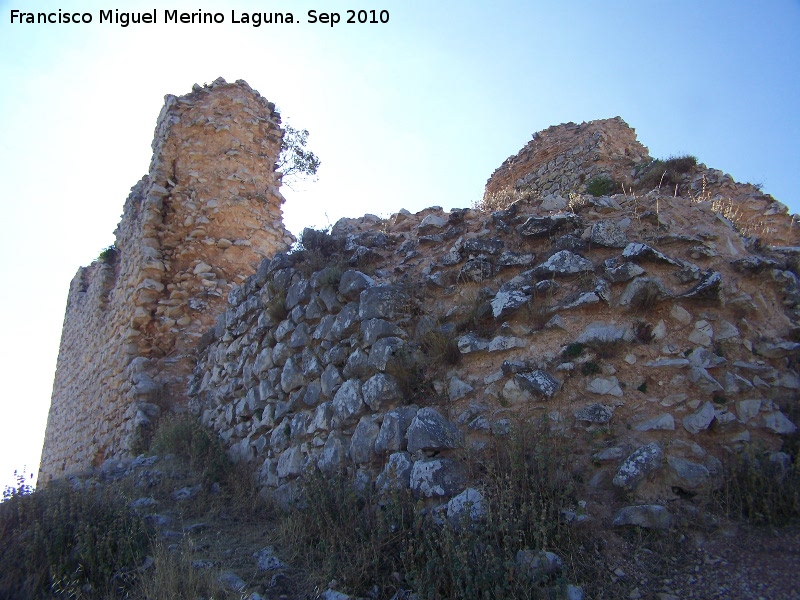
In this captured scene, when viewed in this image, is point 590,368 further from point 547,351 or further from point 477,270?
point 477,270

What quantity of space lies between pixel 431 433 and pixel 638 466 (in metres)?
1.20

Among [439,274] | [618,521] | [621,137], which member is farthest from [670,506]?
[621,137]

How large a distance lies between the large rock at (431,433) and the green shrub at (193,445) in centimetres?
236

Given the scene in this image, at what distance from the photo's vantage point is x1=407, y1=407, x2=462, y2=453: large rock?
3.59 metres

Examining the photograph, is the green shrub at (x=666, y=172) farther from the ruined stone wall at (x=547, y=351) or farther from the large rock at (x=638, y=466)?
the large rock at (x=638, y=466)

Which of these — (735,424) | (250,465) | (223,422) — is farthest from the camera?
(223,422)

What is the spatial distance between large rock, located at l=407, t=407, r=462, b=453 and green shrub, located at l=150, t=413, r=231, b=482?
2.36m

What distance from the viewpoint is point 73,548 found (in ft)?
12.5

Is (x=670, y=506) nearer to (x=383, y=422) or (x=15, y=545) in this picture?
(x=383, y=422)

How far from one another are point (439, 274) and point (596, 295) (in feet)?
4.14

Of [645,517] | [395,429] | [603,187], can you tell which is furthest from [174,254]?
[645,517]

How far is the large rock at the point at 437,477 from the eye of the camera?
3361mm

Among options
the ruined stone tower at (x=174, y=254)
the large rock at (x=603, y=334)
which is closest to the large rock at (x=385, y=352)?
the large rock at (x=603, y=334)

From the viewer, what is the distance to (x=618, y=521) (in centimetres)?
299
